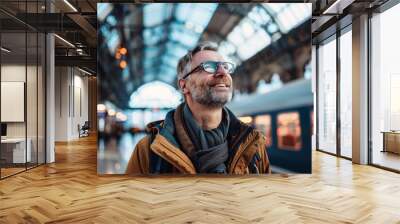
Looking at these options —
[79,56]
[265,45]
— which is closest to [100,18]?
[265,45]

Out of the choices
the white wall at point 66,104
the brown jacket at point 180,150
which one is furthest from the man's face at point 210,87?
the white wall at point 66,104

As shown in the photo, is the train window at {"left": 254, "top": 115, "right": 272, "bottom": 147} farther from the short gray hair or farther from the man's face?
the short gray hair

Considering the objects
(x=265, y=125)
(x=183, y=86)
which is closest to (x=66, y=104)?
(x=183, y=86)

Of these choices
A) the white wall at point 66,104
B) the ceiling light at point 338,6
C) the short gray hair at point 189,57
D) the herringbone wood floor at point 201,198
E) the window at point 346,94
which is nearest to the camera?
the herringbone wood floor at point 201,198

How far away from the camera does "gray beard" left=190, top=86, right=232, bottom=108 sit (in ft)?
20.5

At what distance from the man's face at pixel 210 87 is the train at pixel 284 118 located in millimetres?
221

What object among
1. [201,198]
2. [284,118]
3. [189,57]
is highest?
[189,57]

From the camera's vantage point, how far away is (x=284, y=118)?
638cm

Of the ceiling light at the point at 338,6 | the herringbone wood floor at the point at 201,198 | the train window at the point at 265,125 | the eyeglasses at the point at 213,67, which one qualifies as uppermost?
the ceiling light at the point at 338,6

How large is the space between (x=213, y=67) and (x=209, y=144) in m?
1.28

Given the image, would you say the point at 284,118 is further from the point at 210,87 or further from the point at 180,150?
the point at 180,150

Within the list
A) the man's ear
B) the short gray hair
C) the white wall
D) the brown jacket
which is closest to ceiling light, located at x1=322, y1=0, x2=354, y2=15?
the short gray hair

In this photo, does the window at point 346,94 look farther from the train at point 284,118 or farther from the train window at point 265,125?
the train window at point 265,125

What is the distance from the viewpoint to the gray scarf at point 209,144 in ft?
20.3
